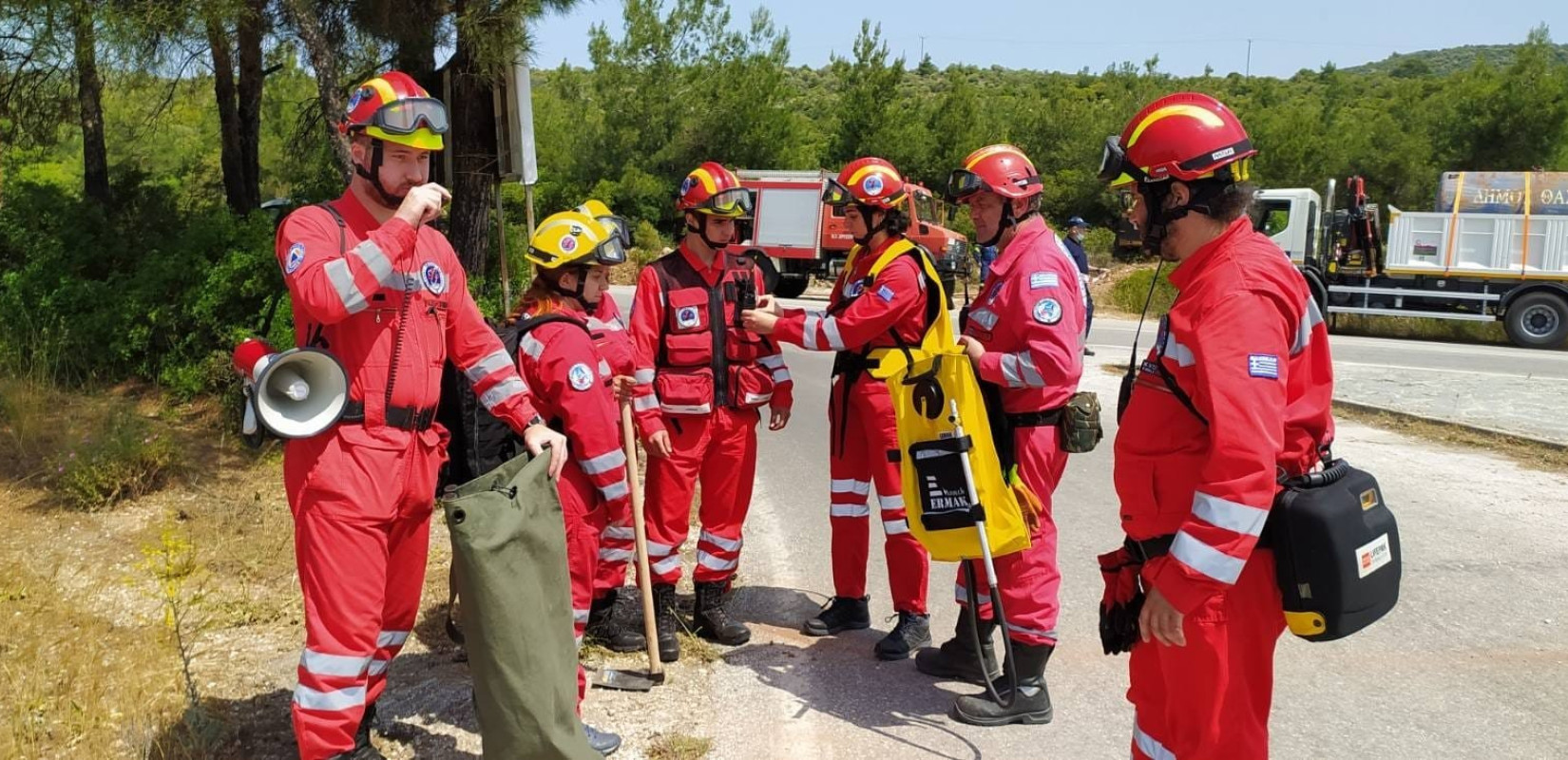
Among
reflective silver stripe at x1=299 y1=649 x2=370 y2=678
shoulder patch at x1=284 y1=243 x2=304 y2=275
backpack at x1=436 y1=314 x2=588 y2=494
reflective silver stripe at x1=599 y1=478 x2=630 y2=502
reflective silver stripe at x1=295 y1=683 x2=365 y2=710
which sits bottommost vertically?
reflective silver stripe at x1=295 y1=683 x2=365 y2=710

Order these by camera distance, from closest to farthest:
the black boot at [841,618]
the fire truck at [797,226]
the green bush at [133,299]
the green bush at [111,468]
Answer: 1. the black boot at [841,618]
2. the green bush at [111,468]
3. the green bush at [133,299]
4. the fire truck at [797,226]

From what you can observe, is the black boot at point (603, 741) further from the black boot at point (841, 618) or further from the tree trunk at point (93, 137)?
the tree trunk at point (93, 137)

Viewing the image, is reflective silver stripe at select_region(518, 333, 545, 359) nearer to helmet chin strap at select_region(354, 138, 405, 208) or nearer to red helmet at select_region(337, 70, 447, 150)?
helmet chin strap at select_region(354, 138, 405, 208)

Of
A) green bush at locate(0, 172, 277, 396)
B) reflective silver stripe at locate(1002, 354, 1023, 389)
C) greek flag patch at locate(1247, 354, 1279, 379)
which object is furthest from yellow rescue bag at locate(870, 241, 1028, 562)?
green bush at locate(0, 172, 277, 396)

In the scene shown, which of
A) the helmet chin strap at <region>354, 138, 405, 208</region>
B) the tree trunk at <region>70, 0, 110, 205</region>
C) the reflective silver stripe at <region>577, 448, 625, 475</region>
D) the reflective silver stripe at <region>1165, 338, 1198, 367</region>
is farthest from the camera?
the tree trunk at <region>70, 0, 110, 205</region>

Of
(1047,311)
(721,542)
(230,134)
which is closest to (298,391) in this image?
(721,542)

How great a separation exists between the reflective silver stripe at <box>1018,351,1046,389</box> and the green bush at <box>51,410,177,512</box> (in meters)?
5.58

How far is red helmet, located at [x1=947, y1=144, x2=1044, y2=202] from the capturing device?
14.1ft

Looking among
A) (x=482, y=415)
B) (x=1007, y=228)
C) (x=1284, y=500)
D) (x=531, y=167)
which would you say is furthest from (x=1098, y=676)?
(x=531, y=167)

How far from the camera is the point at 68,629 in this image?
4656 millimetres

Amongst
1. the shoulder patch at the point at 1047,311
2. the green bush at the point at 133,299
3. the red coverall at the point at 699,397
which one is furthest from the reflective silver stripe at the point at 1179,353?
the green bush at the point at 133,299

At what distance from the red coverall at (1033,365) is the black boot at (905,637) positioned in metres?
0.61

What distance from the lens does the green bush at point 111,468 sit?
6574 mm

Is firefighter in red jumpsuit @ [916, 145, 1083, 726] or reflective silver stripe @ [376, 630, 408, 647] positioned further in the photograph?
firefighter in red jumpsuit @ [916, 145, 1083, 726]
